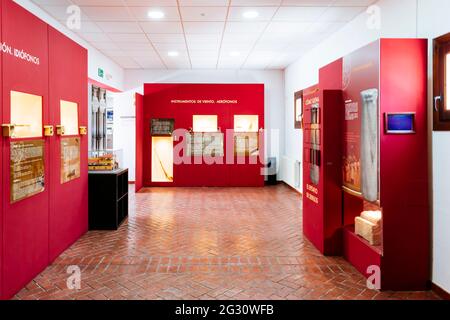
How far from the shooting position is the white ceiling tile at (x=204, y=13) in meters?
6.00

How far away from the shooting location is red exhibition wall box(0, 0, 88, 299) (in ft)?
11.5

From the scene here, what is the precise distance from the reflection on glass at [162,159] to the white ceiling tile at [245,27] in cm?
485

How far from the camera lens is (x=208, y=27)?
7012mm

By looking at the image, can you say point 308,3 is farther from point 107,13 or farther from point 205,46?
point 205,46

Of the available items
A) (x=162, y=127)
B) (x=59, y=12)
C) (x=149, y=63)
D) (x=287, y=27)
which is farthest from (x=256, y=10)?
(x=162, y=127)

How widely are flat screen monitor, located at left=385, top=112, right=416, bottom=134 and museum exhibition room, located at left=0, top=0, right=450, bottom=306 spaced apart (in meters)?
0.01

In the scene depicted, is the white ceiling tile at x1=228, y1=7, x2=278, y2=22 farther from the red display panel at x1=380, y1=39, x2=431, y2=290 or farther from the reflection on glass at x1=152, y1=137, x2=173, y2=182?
the reflection on glass at x1=152, y1=137, x2=173, y2=182

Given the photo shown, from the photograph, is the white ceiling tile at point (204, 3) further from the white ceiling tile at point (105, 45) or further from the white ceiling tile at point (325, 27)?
the white ceiling tile at point (105, 45)

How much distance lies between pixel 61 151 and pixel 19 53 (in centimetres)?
144

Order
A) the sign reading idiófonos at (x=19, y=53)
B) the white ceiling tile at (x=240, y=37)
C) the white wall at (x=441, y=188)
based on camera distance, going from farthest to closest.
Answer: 1. the white ceiling tile at (x=240, y=37)
2. the white wall at (x=441, y=188)
3. the sign reading idiófonos at (x=19, y=53)

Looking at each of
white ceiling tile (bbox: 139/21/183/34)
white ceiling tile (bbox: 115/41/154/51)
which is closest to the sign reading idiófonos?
white ceiling tile (bbox: 139/21/183/34)

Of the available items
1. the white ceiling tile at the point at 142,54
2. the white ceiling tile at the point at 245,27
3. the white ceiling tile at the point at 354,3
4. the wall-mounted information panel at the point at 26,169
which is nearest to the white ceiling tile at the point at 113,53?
the white ceiling tile at the point at 142,54

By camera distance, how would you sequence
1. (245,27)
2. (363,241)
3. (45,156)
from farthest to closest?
(245,27) < (45,156) < (363,241)
